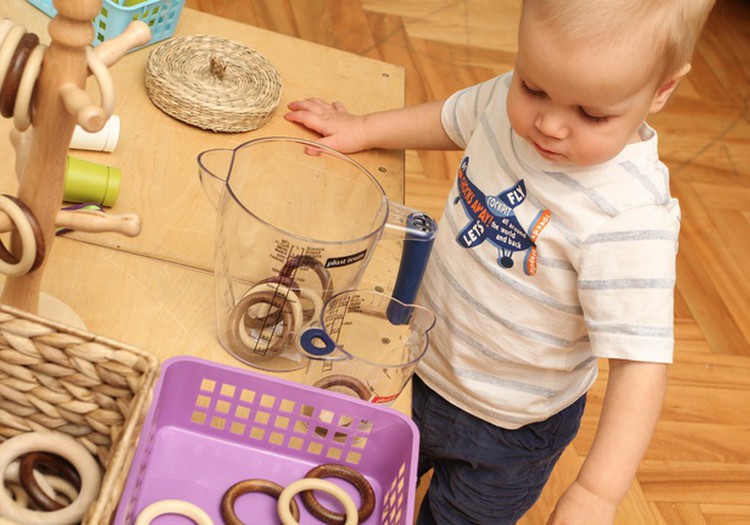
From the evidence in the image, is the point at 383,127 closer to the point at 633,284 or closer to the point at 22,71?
the point at 633,284

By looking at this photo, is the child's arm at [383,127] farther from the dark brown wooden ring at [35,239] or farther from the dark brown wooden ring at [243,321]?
the dark brown wooden ring at [35,239]

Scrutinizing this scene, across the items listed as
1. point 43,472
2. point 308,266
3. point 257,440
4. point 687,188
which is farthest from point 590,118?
point 687,188

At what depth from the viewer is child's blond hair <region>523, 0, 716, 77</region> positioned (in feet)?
2.22

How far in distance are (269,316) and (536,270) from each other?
0.23m

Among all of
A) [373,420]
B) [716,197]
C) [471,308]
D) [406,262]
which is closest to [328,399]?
[373,420]

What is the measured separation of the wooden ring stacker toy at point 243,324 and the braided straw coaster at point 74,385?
18 cm

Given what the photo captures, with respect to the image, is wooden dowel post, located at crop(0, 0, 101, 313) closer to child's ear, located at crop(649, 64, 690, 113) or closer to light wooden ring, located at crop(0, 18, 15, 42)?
light wooden ring, located at crop(0, 18, 15, 42)

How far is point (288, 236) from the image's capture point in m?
0.67

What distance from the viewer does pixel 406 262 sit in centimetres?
76

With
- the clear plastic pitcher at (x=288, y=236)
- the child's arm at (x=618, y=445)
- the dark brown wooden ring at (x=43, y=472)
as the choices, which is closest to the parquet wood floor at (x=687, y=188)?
the clear plastic pitcher at (x=288, y=236)

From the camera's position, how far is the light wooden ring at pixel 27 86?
0.52m

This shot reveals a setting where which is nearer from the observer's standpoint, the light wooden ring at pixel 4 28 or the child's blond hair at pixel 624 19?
the light wooden ring at pixel 4 28

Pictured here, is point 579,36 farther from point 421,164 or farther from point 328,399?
point 421,164

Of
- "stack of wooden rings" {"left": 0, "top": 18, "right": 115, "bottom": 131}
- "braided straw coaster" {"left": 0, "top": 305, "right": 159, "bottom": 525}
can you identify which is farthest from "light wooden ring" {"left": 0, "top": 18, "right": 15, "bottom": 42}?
"braided straw coaster" {"left": 0, "top": 305, "right": 159, "bottom": 525}
